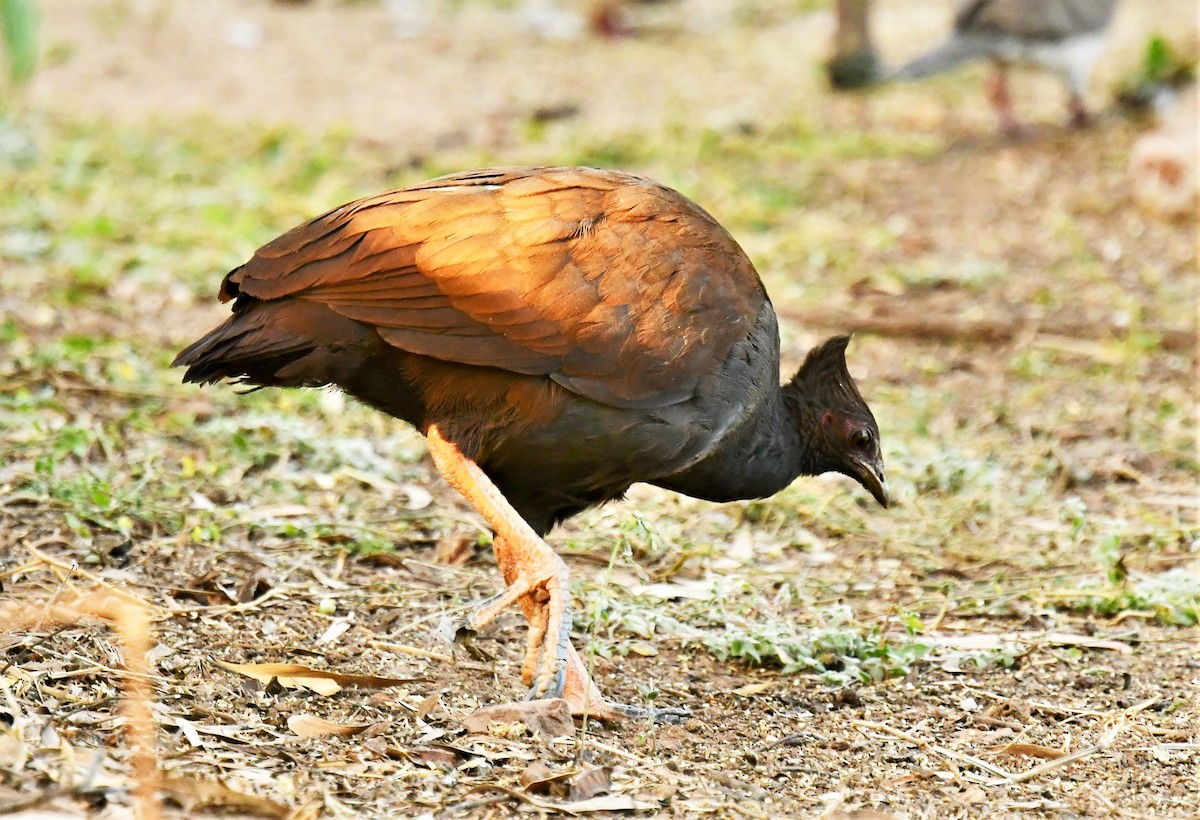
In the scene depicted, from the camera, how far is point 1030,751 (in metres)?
4.16

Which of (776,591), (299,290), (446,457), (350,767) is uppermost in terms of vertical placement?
(299,290)

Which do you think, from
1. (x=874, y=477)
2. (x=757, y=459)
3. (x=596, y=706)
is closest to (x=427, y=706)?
(x=596, y=706)

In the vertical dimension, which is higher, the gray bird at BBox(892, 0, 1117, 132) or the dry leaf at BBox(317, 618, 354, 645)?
the gray bird at BBox(892, 0, 1117, 132)

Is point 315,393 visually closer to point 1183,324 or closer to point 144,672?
point 144,672

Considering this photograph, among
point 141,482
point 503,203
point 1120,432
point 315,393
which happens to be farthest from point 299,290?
point 1120,432

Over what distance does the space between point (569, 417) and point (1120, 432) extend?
12.9 feet

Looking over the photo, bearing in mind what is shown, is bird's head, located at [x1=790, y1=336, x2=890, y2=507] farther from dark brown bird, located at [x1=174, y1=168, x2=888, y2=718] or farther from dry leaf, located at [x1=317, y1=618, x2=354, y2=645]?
dry leaf, located at [x1=317, y1=618, x2=354, y2=645]

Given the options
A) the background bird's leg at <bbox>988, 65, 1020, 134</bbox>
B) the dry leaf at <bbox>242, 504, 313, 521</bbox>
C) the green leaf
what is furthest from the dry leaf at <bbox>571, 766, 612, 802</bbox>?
the background bird's leg at <bbox>988, 65, 1020, 134</bbox>

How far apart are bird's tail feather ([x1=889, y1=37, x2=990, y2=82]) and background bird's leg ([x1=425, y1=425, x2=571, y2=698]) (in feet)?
28.4

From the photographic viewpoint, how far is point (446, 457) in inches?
173

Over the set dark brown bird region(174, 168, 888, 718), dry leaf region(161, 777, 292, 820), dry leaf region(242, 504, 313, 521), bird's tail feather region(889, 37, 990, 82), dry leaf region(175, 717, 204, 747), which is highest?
bird's tail feather region(889, 37, 990, 82)

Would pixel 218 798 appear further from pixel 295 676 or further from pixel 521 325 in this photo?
pixel 521 325

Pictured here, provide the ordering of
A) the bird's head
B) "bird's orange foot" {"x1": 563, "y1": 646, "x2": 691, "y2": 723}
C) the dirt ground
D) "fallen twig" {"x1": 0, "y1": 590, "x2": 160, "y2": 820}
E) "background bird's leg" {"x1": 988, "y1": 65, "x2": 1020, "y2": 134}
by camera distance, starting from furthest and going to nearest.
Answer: "background bird's leg" {"x1": 988, "y1": 65, "x2": 1020, "y2": 134}
the bird's head
"bird's orange foot" {"x1": 563, "y1": 646, "x2": 691, "y2": 723}
the dirt ground
"fallen twig" {"x1": 0, "y1": 590, "x2": 160, "y2": 820}

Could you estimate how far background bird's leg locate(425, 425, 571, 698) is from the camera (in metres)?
4.13
